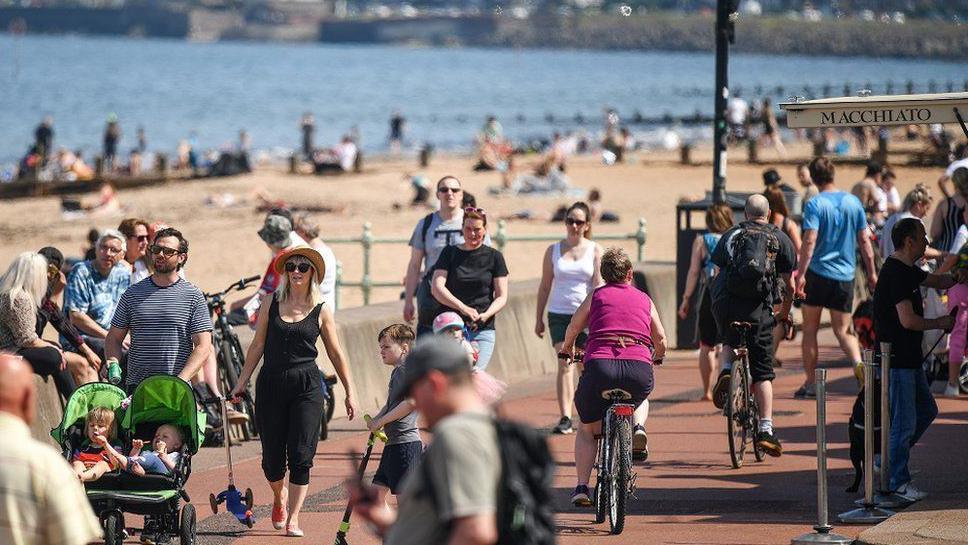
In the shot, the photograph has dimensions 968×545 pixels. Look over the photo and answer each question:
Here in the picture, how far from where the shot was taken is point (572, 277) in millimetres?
12258

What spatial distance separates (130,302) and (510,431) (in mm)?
4952

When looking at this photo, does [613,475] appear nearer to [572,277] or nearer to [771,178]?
[572,277]

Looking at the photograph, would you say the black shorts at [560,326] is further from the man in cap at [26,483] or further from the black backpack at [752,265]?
the man in cap at [26,483]

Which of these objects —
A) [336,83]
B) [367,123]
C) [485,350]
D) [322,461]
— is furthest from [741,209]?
[336,83]

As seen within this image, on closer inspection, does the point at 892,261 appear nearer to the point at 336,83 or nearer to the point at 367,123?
the point at 367,123

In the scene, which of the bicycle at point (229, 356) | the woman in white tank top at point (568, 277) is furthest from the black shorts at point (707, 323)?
the bicycle at point (229, 356)

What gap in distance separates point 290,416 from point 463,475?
449cm

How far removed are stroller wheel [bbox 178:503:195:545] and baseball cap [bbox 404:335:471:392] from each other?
3735 millimetres

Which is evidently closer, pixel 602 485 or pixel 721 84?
pixel 602 485

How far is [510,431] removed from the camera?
5.35 meters

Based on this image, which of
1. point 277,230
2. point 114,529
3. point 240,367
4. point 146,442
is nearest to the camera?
point 114,529

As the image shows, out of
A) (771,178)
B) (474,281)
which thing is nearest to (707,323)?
(474,281)

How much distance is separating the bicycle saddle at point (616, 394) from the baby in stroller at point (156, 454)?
234cm

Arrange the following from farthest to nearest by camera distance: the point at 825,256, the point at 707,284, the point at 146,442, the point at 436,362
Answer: the point at 825,256
the point at 707,284
the point at 146,442
the point at 436,362
